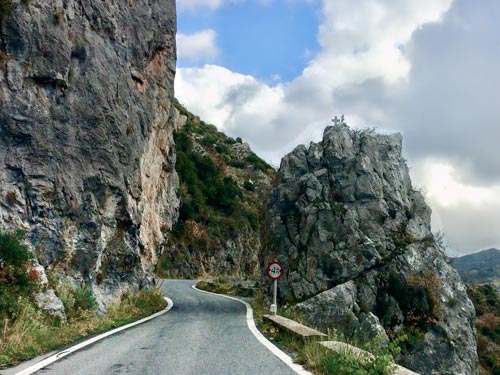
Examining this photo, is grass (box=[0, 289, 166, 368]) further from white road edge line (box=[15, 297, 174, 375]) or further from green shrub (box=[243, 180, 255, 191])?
green shrub (box=[243, 180, 255, 191])

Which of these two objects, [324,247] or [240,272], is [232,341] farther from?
[240,272]

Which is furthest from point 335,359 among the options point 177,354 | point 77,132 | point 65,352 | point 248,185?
point 248,185

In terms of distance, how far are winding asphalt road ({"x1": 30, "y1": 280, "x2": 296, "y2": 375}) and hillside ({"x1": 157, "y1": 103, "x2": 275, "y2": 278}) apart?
1522 inches

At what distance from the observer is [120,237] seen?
18578mm

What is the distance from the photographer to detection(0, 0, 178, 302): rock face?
14.5 metres

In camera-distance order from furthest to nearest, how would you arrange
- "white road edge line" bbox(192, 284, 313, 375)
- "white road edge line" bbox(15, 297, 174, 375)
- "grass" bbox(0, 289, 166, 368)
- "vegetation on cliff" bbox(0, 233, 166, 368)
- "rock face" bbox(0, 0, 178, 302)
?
"rock face" bbox(0, 0, 178, 302) → "vegetation on cliff" bbox(0, 233, 166, 368) → "grass" bbox(0, 289, 166, 368) → "white road edge line" bbox(192, 284, 313, 375) → "white road edge line" bbox(15, 297, 174, 375)

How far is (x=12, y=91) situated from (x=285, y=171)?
15.8 m

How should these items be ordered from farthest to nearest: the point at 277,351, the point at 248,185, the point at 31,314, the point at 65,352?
the point at 248,185 < the point at 31,314 < the point at 277,351 < the point at 65,352

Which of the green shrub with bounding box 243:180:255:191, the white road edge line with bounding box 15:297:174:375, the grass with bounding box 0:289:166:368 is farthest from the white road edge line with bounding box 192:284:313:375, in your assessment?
the green shrub with bounding box 243:180:255:191

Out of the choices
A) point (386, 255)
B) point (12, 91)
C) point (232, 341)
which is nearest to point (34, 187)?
point (12, 91)

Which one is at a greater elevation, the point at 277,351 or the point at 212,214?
the point at 212,214

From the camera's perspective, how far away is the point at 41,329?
937cm

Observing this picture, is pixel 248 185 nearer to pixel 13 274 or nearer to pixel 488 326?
pixel 488 326

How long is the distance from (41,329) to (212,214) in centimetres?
5268
